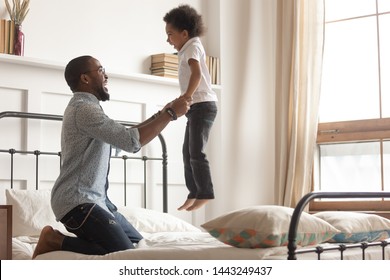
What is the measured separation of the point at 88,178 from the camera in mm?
2795

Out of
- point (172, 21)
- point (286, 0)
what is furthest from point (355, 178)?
point (172, 21)

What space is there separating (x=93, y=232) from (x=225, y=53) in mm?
2699

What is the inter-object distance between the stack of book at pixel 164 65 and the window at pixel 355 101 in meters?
1.16

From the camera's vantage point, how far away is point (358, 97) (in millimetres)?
5141

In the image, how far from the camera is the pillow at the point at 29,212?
3547mm

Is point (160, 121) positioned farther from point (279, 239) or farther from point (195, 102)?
point (195, 102)

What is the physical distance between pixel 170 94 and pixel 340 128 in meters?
1.21

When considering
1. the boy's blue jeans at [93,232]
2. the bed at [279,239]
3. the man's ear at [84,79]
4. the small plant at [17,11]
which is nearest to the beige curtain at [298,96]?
the small plant at [17,11]

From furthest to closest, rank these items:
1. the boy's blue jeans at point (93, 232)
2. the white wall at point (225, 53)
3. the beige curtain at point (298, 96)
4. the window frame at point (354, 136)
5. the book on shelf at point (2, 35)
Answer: the beige curtain at point (298, 96)
the window frame at point (354, 136)
the white wall at point (225, 53)
the book on shelf at point (2, 35)
the boy's blue jeans at point (93, 232)

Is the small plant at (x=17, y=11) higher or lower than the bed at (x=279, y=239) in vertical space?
higher

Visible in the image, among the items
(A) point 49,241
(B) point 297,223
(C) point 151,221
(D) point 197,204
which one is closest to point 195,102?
(D) point 197,204

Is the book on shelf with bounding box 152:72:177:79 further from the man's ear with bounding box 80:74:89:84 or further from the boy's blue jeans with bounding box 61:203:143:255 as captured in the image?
the boy's blue jeans with bounding box 61:203:143:255

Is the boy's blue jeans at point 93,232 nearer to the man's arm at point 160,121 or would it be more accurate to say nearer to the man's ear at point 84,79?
the man's arm at point 160,121

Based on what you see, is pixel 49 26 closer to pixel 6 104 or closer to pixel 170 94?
pixel 6 104
